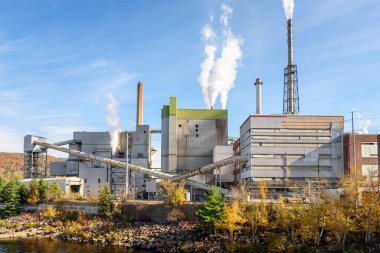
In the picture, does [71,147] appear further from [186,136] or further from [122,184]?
[186,136]

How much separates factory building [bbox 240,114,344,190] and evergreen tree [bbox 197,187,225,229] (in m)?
27.5

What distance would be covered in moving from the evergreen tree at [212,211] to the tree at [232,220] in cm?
59

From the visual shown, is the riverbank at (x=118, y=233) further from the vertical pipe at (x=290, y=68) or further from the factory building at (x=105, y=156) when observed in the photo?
the vertical pipe at (x=290, y=68)

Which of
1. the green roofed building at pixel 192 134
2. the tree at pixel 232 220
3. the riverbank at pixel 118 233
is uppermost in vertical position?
the green roofed building at pixel 192 134

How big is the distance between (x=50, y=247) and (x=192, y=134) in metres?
59.2

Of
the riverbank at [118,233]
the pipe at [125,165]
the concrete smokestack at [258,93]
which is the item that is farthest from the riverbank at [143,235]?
the concrete smokestack at [258,93]

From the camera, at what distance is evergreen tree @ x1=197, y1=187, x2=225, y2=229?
5400 centimetres

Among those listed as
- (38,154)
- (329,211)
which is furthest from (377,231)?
(38,154)

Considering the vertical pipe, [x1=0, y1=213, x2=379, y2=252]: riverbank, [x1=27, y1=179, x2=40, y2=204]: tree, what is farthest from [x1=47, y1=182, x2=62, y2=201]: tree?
the vertical pipe

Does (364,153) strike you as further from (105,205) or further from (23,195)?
(23,195)

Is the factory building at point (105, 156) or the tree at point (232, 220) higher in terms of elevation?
the factory building at point (105, 156)

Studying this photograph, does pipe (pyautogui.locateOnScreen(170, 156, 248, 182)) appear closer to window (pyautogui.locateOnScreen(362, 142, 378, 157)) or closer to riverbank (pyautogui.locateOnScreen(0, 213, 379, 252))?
window (pyautogui.locateOnScreen(362, 142, 378, 157))

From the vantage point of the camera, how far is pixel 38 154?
370 ft

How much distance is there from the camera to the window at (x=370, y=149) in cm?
7606
